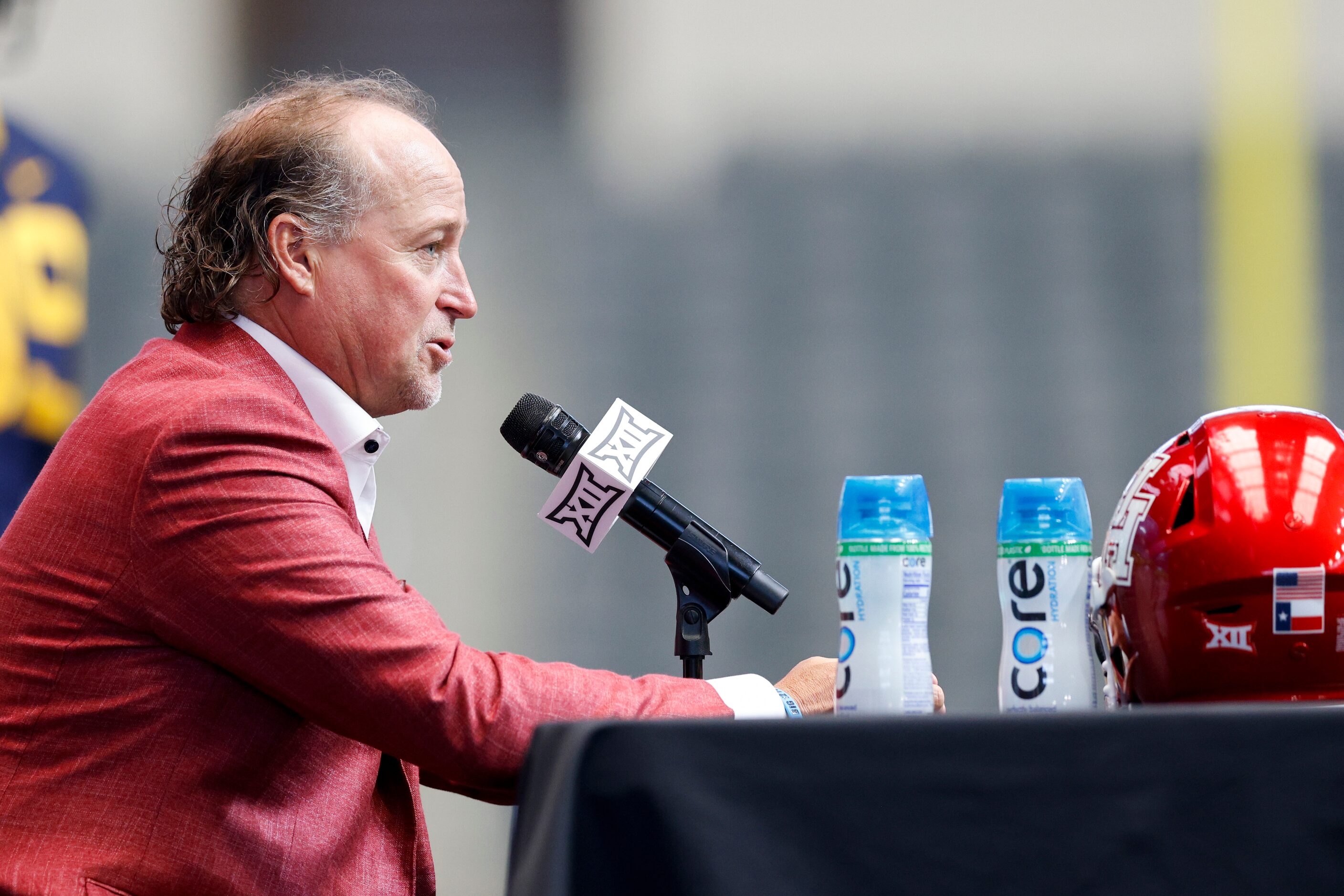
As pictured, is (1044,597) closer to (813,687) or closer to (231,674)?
(813,687)

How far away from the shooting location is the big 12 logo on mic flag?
115cm

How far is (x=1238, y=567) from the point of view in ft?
2.72

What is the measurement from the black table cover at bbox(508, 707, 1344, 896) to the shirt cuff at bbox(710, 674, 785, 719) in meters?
0.35

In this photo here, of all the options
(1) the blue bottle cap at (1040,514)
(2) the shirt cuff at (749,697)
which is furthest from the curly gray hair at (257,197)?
(1) the blue bottle cap at (1040,514)

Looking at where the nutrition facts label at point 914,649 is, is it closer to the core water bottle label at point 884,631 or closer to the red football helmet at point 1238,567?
the core water bottle label at point 884,631

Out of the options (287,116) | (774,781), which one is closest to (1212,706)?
(774,781)

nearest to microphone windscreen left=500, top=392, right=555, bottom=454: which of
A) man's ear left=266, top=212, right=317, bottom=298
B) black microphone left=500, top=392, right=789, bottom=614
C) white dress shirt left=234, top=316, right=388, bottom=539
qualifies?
black microphone left=500, top=392, right=789, bottom=614

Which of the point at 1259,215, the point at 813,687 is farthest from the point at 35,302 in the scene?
the point at 1259,215

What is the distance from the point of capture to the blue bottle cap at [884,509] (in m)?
0.88

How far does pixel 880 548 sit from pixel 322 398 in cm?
59

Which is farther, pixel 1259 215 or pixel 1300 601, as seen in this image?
pixel 1259 215

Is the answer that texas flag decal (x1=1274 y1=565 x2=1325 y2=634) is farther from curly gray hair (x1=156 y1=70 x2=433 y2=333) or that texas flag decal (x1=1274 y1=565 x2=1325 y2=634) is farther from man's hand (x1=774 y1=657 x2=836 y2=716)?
curly gray hair (x1=156 y1=70 x2=433 y2=333)

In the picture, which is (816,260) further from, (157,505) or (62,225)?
(157,505)

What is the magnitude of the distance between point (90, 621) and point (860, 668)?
62 centimetres
